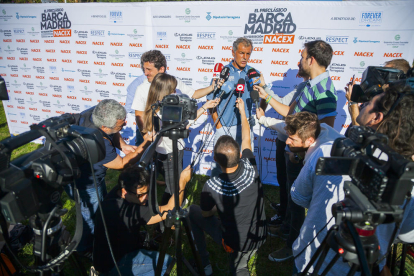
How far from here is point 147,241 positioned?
261 cm

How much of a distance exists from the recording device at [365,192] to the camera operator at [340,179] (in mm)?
312

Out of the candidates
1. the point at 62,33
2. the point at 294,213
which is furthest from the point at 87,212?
the point at 62,33

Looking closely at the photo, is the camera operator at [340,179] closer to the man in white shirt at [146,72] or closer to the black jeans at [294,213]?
the black jeans at [294,213]

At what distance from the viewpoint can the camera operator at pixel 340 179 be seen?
1.38 meters

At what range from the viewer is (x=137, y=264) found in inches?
78.4

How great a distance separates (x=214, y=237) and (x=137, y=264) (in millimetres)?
723

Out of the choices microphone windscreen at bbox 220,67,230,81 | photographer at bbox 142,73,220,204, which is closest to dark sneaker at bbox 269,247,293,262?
photographer at bbox 142,73,220,204

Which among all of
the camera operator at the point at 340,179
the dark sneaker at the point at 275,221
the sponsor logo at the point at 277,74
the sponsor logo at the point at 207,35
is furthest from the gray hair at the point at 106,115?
the sponsor logo at the point at 277,74

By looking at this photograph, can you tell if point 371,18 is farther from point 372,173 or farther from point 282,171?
point 372,173

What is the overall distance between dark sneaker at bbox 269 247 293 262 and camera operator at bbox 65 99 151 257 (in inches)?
74.0

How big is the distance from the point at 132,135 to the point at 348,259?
4.56 meters

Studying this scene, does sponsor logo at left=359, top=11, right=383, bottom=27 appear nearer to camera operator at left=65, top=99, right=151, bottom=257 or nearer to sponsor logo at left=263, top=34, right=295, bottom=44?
sponsor logo at left=263, top=34, right=295, bottom=44

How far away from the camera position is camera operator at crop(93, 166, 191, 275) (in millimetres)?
1864

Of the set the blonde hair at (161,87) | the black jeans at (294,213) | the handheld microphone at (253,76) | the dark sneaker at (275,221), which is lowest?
the dark sneaker at (275,221)
